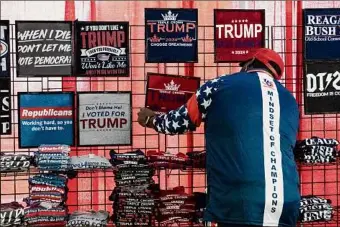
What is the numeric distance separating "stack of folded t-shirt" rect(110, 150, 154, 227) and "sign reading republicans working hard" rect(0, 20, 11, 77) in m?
0.89

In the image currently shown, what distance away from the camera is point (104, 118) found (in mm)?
4727

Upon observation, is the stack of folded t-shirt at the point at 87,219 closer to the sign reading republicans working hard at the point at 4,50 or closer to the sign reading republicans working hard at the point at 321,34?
the sign reading republicans working hard at the point at 4,50

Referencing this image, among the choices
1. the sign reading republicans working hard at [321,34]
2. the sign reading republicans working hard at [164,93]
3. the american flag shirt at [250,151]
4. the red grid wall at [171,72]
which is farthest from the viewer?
the red grid wall at [171,72]

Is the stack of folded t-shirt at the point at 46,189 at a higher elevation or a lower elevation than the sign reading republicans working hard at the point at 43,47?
lower

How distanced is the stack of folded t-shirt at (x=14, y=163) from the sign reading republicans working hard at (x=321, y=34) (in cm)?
208

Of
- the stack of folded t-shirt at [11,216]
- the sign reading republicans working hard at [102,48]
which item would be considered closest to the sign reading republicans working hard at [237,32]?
the sign reading republicans working hard at [102,48]

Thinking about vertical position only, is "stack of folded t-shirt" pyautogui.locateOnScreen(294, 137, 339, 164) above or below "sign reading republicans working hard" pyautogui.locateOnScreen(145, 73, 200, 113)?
below

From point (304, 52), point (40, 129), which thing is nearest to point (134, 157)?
point (40, 129)

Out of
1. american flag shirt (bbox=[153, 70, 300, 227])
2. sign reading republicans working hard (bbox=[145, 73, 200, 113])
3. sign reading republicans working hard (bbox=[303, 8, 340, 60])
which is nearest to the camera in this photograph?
american flag shirt (bbox=[153, 70, 300, 227])

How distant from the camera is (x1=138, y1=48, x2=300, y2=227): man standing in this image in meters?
3.56

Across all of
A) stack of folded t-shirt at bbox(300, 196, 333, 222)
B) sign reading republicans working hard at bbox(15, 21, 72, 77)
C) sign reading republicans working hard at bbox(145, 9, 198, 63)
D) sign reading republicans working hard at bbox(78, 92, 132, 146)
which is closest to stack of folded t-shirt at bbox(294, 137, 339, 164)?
stack of folded t-shirt at bbox(300, 196, 333, 222)

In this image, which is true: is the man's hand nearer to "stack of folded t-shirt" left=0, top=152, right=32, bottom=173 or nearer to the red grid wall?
the red grid wall

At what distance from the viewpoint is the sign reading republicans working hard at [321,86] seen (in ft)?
16.1

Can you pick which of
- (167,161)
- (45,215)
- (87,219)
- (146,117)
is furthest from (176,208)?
(45,215)
